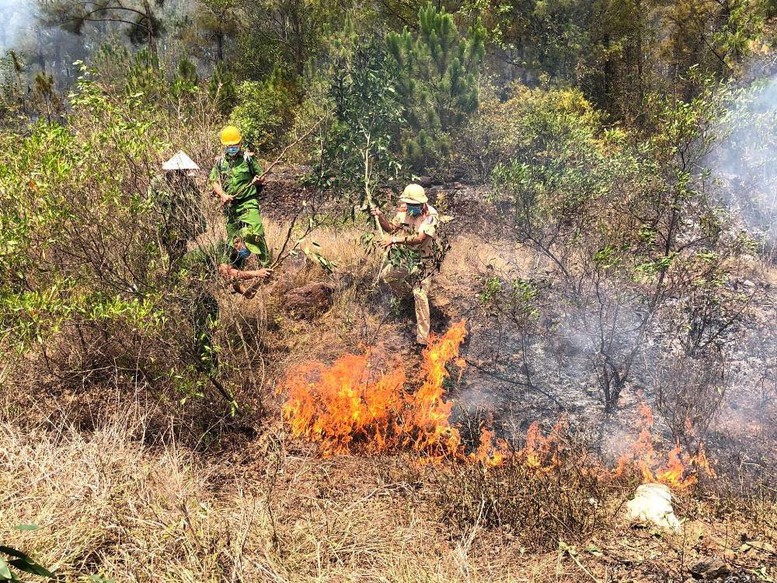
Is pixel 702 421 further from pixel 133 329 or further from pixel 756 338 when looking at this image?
pixel 133 329

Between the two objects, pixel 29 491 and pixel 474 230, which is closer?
pixel 29 491

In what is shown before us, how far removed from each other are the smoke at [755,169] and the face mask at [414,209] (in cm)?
327

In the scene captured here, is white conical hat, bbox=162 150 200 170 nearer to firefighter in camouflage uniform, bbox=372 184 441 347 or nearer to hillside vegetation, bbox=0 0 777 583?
hillside vegetation, bbox=0 0 777 583

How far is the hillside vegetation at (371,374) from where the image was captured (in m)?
3.38

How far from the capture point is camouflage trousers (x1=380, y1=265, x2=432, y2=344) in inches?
239

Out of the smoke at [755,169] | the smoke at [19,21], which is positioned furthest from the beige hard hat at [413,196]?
the smoke at [19,21]

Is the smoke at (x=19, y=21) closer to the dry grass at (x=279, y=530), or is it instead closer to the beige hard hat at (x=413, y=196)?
the beige hard hat at (x=413, y=196)

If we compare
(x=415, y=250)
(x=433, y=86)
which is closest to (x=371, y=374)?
(x=415, y=250)

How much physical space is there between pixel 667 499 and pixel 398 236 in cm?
332

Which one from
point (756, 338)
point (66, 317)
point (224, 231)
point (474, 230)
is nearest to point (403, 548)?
point (66, 317)

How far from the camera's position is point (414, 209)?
19.7 ft

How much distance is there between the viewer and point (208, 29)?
20500 millimetres

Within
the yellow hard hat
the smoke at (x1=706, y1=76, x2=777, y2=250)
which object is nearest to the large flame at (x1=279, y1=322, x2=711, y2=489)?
the yellow hard hat

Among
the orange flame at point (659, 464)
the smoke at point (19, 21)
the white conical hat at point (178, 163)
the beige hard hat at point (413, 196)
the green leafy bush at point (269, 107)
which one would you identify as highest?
the smoke at point (19, 21)
